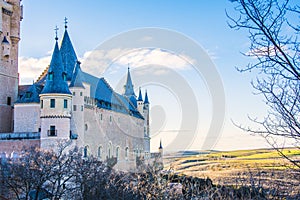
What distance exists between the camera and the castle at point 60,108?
35.8 meters

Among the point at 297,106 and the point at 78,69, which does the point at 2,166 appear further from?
the point at 297,106

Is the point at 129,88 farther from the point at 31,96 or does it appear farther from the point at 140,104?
the point at 31,96

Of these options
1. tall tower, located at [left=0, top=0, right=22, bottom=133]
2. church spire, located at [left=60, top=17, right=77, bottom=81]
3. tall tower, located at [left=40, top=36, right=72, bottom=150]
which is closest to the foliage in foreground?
A: tall tower, located at [left=40, top=36, right=72, bottom=150]

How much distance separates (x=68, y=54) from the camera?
146 ft

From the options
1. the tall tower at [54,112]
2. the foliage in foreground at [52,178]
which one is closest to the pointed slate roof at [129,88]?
the tall tower at [54,112]

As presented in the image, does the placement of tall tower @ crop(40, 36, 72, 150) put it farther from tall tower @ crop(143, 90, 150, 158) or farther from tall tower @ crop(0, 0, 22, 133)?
tall tower @ crop(143, 90, 150, 158)

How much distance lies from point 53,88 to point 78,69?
5772 millimetres

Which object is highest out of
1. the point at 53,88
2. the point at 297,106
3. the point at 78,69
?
the point at 78,69

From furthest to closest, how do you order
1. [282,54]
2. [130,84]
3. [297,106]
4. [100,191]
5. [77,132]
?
1. [130,84]
2. [77,132]
3. [100,191]
4. [297,106]
5. [282,54]

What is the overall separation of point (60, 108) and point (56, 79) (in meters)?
2.72

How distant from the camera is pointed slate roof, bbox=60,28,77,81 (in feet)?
141

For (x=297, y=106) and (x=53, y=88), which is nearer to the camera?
(x=297, y=106)

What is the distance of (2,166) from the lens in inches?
1186

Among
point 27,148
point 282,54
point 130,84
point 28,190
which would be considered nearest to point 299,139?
point 282,54
